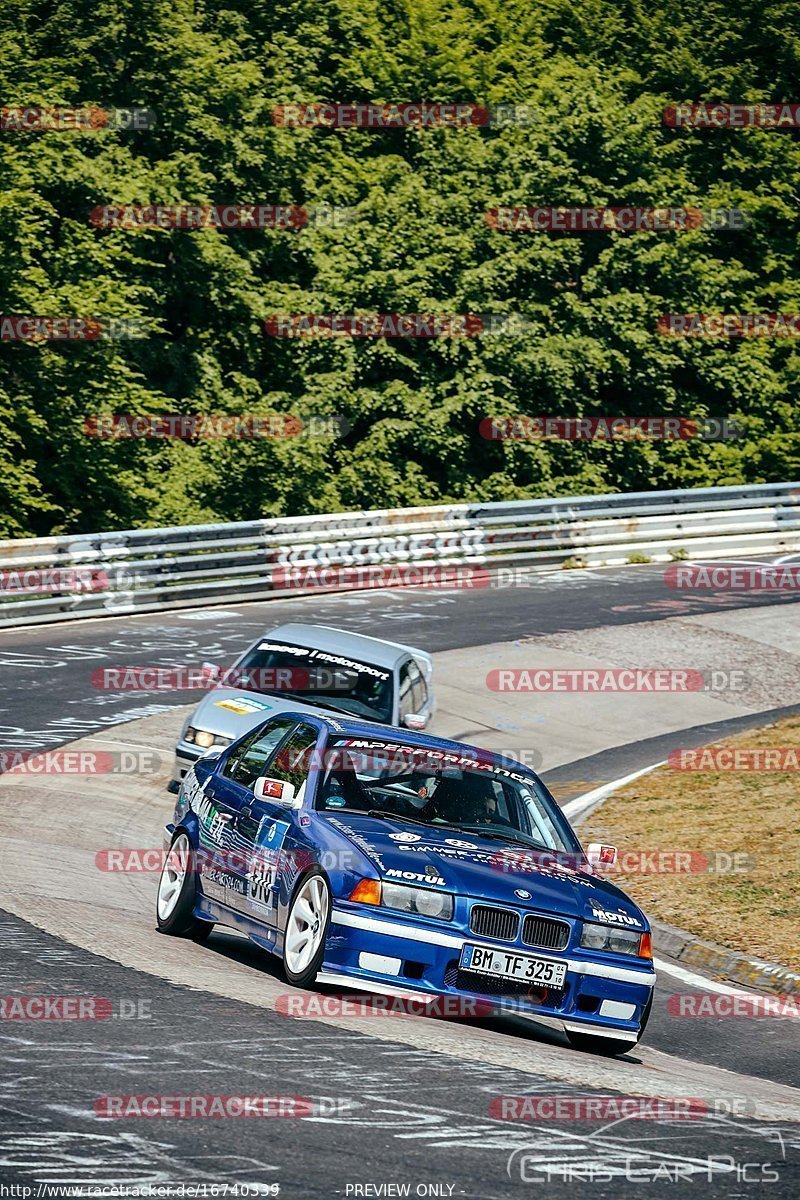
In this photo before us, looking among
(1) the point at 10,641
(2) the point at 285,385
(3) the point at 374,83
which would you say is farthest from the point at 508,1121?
(3) the point at 374,83

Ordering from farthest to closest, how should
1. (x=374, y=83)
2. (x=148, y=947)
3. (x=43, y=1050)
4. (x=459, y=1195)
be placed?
(x=374, y=83), (x=148, y=947), (x=43, y=1050), (x=459, y=1195)

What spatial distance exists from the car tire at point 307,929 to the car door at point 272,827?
0.24 meters

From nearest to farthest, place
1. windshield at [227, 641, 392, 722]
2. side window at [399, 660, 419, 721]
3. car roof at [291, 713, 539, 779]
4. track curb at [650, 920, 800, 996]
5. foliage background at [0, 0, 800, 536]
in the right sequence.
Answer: car roof at [291, 713, 539, 779] → track curb at [650, 920, 800, 996] → windshield at [227, 641, 392, 722] → side window at [399, 660, 419, 721] → foliage background at [0, 0, 800, 536]

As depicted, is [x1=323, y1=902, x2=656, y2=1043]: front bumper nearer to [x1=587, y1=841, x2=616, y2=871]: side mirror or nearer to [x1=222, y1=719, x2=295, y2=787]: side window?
[x1=587, y1=841, x2=616, y2=871]: side mirror

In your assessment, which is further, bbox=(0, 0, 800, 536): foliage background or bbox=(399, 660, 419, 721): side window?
bbox=(0, 0, 800, 536): foliage background

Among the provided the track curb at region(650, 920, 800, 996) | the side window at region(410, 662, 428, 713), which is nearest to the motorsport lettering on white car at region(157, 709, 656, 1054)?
the track curb at region(650, 920, 800, 996)

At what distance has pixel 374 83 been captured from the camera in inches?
1880

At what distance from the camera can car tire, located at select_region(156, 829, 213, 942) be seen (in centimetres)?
1005

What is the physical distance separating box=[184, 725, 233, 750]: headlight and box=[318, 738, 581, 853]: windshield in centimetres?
503

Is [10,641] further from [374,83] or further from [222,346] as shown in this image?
[374,83]

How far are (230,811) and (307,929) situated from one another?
1.37m

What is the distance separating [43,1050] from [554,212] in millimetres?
34557

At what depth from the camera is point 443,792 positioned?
31.6 feet

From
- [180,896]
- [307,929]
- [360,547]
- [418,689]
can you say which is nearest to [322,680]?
[418,689]
